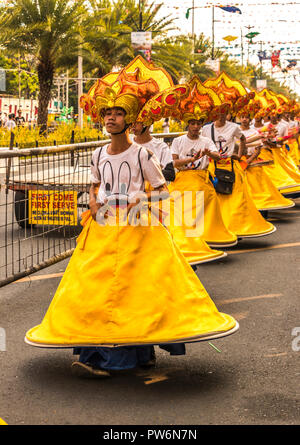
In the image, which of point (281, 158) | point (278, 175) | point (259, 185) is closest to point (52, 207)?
point (259, 185)

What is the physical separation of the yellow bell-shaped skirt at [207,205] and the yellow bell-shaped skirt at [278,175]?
5108mm

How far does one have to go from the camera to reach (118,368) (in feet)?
16.0

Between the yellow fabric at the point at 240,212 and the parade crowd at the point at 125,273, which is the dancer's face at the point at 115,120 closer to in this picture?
the parade crowd at the point at 125,273

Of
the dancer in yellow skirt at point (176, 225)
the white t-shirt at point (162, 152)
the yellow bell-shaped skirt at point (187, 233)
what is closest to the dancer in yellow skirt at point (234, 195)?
the yellow bell-shaped skirt at point (187, 233)

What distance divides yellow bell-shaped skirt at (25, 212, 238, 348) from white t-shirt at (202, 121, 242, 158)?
5112mm

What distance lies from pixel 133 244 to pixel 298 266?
440 cm

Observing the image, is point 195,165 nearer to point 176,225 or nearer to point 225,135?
point 176,225

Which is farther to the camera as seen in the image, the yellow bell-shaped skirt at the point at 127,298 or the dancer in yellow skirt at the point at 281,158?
the dancer in yellow skirt at the point at 281,158

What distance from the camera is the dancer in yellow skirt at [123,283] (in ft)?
15.8

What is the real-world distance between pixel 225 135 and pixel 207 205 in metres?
1.46

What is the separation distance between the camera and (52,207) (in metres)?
9.58

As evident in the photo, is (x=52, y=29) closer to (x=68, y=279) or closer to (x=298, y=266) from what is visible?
(x=298, y=266)

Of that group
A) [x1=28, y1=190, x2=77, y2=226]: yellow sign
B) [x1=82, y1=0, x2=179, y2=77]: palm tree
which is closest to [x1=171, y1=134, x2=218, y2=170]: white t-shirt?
[x1=28, y1=190, x2=77, y2=226]: yellow sign

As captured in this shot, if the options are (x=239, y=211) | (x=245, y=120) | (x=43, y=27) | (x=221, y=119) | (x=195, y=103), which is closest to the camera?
(x=195, y=103)
